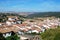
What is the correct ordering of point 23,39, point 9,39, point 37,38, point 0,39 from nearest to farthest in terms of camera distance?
point 0,39 → point 37,38 → point 9,39 → point 23,39

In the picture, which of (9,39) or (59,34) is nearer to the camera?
(59,34)

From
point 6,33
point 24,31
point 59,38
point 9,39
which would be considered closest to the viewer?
point 59,38

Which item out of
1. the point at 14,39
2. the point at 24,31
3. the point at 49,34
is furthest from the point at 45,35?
the point at 24,31

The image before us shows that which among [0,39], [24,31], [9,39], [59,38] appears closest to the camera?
[59,38]

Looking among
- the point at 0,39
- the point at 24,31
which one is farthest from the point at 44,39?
the point at 24,31

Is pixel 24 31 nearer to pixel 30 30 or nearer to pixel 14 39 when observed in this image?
pixel 30 30

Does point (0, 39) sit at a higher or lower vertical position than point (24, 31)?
higher

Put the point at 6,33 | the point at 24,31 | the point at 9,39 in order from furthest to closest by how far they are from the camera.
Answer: the point at 24,31 → the point at 6,33 → the point at 9,39

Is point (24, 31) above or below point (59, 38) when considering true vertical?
below

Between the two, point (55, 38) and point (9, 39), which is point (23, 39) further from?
point (55, 38)
